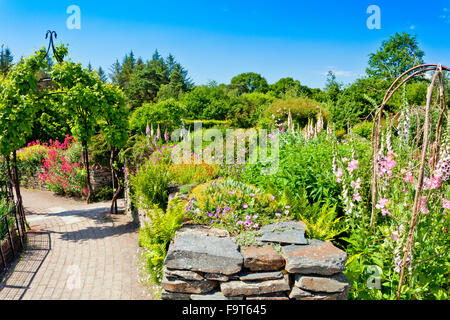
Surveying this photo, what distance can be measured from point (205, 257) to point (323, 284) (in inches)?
46.3

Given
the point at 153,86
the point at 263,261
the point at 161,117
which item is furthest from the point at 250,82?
the point at 263,261

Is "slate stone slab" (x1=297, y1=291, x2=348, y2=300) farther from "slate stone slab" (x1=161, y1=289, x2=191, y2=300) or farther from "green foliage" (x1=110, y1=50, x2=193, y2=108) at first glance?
"green foliage" (x1=110, y1=50, x2=193, y2=108)

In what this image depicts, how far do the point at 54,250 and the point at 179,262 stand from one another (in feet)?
12.5

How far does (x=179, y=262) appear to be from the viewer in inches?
122

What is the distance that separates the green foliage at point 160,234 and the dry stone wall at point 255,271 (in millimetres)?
685

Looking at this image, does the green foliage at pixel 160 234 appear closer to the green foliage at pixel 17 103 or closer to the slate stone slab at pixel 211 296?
the slate stone slab at pixel 211 296

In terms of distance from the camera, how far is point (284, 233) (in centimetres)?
351

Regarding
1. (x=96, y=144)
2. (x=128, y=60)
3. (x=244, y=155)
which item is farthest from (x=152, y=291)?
(x=128, y=60)

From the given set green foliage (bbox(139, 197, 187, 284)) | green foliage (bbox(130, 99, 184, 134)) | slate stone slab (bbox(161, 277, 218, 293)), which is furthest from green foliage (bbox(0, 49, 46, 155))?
green foliage (bbox(130, 99, 184, 134))

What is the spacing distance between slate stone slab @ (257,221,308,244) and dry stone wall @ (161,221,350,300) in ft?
0.08

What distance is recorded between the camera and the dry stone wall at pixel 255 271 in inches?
114

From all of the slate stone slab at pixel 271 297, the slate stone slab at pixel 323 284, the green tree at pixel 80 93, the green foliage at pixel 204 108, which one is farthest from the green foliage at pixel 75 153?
the green foliage at pixel 204 108

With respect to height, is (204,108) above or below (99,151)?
above

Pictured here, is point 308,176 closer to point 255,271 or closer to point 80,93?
point 255,271
